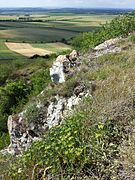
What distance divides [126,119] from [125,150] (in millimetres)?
Answer: 960

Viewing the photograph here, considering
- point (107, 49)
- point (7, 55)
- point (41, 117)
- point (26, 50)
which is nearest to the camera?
point (41, 117)

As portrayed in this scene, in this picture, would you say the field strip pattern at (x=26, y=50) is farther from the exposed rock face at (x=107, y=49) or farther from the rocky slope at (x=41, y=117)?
the rocky slope at (x=41, y=117)

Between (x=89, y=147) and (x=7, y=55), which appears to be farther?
(x=7, y=55)

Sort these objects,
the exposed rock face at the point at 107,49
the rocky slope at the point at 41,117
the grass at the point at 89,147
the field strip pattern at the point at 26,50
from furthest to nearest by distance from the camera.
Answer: the field strip pattern at the point at 26,50
the exposed rock face at the point at 107,49
the rocky slope at the point at 41,117
the grass at the point at 89,147

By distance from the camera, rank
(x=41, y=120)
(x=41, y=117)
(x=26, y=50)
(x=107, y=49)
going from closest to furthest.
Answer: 1. (x=41, y=120)
2. (x=41, y=117)
3. (x=107, y=49)
4. (x=26, y=50)

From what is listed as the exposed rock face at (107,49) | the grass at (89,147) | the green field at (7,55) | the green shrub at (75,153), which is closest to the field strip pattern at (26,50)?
the green field at (7,55)

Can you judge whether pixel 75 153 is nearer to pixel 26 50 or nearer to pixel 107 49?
pixel 107 49

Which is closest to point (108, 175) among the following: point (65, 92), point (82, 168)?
point (82, 168)

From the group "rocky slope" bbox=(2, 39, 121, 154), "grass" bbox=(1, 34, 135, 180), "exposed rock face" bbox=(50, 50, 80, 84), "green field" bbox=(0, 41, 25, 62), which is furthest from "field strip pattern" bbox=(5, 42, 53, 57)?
"grass" bbox=(1, 34, 135, 180)

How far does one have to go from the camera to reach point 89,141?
19.7 feet

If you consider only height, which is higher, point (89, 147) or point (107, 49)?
point (89, 147)

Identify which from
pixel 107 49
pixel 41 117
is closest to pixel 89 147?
pixel 41 117

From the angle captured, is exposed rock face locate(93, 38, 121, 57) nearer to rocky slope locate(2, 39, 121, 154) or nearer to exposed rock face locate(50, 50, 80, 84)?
exposed rock face locate(50, 50, 80, 84)

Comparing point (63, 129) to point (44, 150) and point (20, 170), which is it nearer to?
point (44, 150)
